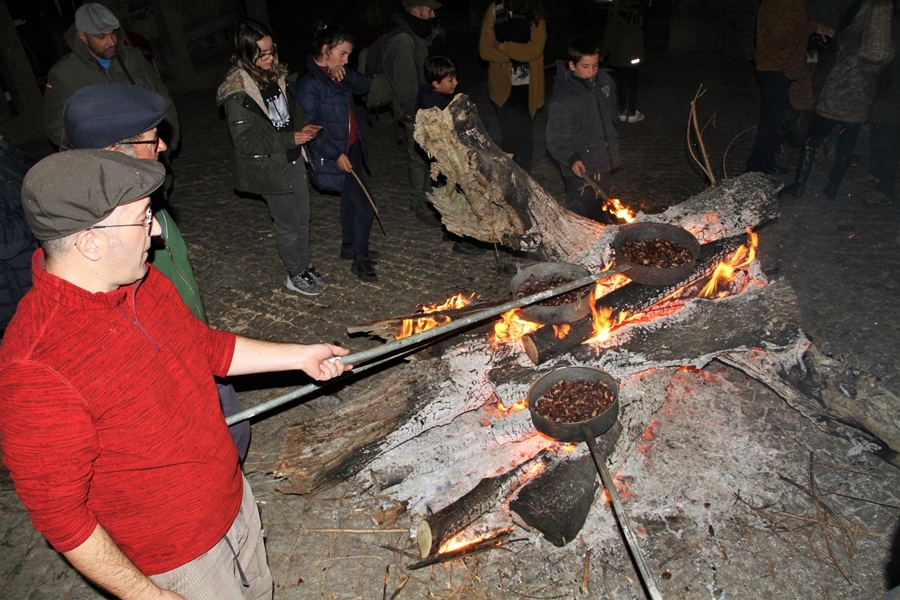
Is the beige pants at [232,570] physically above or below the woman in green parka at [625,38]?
below

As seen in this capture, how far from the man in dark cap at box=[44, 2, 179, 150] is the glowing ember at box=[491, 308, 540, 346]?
4.56 meters

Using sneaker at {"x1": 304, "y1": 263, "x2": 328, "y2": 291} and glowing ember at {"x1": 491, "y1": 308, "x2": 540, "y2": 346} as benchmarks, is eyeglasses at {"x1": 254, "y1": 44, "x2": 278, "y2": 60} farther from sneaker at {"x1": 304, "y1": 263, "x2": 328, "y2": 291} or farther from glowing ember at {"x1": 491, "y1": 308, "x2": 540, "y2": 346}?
glowing ember at {"x1": 491, "y1": 308, "x2": 540, "y2": 346}

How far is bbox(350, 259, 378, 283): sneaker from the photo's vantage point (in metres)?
7.44

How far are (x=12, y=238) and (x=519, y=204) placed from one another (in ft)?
14.4

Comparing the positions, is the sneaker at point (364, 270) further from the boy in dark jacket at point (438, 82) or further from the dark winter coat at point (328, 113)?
the boy in dark jacket at point (438, 82)

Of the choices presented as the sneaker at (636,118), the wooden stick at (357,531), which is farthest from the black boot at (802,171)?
the wooden stick at (357,531)

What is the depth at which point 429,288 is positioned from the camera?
7242 mm

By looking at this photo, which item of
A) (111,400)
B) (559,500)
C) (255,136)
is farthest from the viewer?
(255,136)

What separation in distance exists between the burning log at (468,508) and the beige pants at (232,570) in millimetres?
1154

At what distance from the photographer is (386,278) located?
295 inches

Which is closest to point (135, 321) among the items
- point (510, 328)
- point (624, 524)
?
point (624, 524)

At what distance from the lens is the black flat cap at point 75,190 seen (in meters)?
2.17

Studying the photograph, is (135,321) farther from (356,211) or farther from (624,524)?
(356,211)

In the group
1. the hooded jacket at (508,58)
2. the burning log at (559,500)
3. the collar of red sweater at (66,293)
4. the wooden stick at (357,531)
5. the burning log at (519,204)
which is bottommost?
the wooden stick at (357,531)
